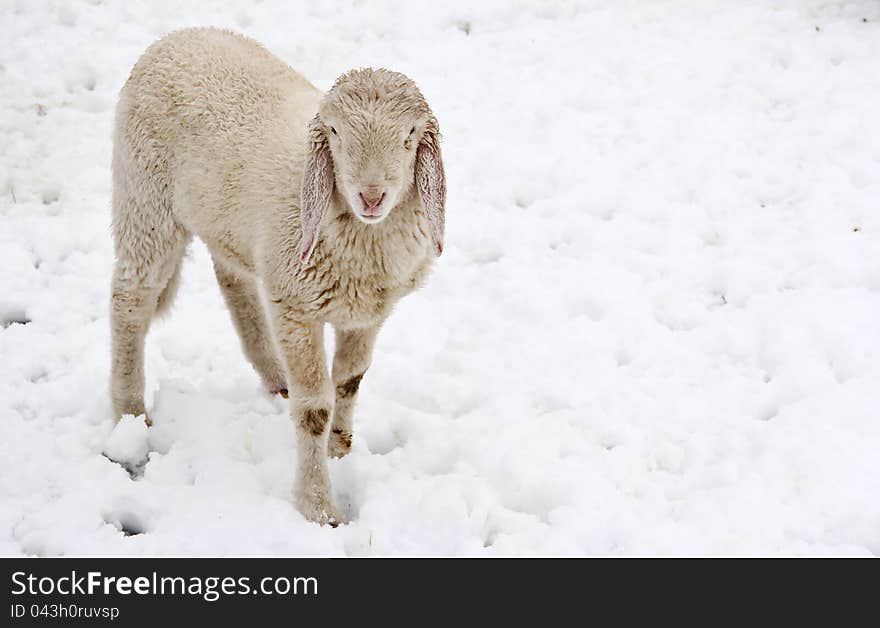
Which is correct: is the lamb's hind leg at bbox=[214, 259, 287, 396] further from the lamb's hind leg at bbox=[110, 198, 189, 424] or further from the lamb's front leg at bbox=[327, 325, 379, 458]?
the lamb's front leg at bbox=[327, 325, 379, 458]

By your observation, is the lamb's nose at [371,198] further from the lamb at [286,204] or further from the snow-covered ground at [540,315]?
the snow-covered ground at [540,315]

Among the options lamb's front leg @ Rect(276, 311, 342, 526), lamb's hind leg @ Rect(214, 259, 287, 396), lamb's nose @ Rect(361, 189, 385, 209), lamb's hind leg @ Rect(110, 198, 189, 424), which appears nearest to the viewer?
lamb's nose @ Rect(361, 189, 385, 209)

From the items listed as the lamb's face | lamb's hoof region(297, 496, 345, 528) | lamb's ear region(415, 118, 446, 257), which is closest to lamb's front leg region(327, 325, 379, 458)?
lamb's hoof region(297, 496, 345, 528)

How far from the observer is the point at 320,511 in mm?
3465

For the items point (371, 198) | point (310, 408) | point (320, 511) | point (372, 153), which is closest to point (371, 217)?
point (371, 198)

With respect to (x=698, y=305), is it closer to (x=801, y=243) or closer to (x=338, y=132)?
(x=801, y=243)

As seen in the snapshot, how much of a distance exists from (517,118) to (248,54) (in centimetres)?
313

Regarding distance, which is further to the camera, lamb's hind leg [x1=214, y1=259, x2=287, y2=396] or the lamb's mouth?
lamb's hind leg [x1=214, y1=259, x2=287, y2=396]

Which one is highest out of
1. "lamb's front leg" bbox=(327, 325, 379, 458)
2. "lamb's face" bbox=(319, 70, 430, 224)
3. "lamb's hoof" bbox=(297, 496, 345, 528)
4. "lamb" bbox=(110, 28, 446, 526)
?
"lamb's face" bbox=(319, 70, 430, 224)

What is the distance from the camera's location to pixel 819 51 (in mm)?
6793

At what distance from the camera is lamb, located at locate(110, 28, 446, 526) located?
2.98 meters

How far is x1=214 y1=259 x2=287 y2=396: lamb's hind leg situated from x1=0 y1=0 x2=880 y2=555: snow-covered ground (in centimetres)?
15

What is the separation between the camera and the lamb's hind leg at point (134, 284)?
151 inches

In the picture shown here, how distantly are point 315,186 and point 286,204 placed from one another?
0.30 meters
